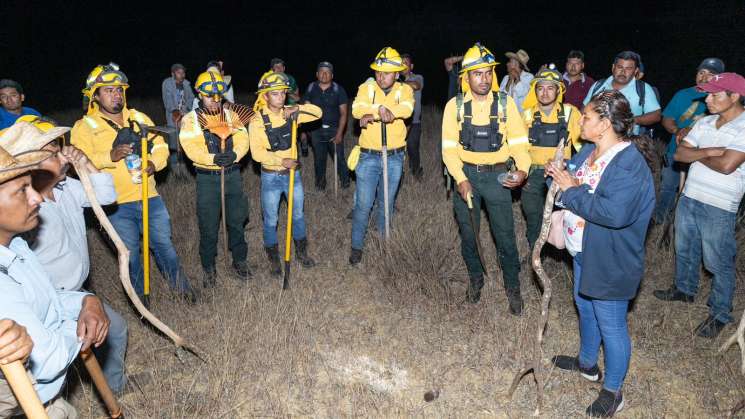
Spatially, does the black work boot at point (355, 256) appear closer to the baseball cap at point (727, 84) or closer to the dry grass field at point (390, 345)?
the dry grass field at point (390, 345)

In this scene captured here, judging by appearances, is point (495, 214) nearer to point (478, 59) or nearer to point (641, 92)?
point (478, 59)

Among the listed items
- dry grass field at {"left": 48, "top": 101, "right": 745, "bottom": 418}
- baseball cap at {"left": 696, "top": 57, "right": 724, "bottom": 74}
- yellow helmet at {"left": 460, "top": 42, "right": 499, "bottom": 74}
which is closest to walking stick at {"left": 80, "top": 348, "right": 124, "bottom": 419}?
dry grass field at {"left": 48, "top": 101, "right": 745, "bottom": 418}

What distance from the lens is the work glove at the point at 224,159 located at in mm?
4953

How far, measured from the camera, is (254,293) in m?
5.02

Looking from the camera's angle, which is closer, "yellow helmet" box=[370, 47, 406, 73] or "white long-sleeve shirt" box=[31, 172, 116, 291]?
"white long-sleeve shirt" box=[31, 172, 116, 291]

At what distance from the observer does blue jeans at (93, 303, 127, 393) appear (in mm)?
3562

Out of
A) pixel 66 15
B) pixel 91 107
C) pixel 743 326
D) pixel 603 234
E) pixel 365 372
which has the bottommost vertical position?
pixel 365 372

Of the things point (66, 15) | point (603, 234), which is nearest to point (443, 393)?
point (603, 234)

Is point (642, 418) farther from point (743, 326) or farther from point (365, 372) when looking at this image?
point (365, 372)

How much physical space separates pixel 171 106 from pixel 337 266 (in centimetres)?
535

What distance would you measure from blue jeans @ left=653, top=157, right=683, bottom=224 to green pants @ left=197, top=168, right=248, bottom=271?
4.75 meters

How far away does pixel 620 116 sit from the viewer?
10.1 feet

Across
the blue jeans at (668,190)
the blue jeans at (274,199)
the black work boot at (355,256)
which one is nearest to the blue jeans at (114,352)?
the blue jeans at (274,199)

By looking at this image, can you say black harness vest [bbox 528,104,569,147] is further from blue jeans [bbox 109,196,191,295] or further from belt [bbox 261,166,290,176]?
blue jeans [bbox 109,196,191,295]
